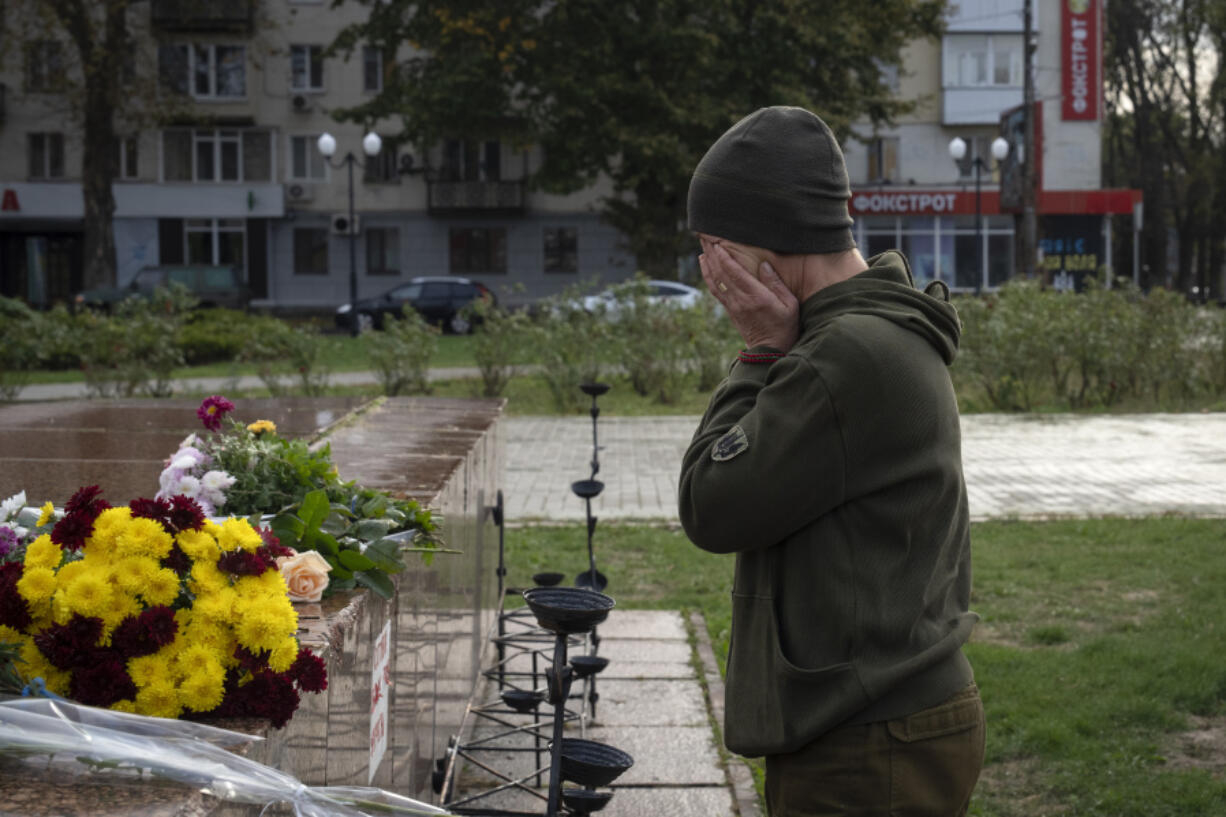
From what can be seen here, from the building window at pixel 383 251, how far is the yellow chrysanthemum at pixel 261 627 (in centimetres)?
4465

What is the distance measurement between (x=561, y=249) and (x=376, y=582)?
144 feet

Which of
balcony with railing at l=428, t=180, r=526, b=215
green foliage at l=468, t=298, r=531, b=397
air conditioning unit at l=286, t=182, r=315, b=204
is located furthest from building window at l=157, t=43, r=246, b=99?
green foliage at l=468, t=298, r=531, b=397

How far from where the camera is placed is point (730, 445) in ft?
6.79

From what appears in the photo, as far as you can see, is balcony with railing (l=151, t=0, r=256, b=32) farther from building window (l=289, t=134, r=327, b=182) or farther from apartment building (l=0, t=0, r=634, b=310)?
building window (l=289, t=134, r=327, b=182)

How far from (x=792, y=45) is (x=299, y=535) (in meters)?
32.4

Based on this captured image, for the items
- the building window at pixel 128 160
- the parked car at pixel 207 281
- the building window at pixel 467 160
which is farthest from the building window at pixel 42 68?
the building window at pixel 467 160

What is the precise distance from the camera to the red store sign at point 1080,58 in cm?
4516

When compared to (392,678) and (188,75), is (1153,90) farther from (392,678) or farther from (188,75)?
(392,678)

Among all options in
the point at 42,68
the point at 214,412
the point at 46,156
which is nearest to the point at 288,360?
the point at 214,412

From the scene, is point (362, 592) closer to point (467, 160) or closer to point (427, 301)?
point (427, 301)

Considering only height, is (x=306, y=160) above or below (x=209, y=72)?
below

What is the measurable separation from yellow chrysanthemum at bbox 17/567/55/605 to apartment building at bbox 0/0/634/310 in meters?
42.5

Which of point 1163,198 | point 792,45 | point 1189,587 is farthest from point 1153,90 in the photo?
point 1189,587

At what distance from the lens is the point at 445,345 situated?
2847 cm
